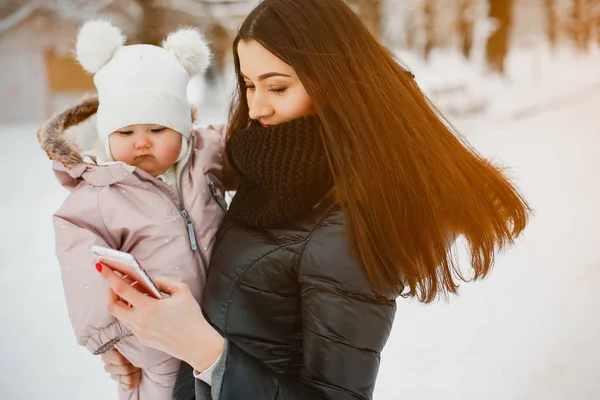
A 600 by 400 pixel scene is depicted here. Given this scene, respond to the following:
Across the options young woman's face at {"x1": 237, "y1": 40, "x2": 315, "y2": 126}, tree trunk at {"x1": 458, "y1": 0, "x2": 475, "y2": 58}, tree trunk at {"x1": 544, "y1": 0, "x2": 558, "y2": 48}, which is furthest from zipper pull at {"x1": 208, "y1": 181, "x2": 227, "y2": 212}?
tree trunk at {"x1": 458, "y1": 0, "x2": 475, "y2": 58}

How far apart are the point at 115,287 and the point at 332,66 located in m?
0.47

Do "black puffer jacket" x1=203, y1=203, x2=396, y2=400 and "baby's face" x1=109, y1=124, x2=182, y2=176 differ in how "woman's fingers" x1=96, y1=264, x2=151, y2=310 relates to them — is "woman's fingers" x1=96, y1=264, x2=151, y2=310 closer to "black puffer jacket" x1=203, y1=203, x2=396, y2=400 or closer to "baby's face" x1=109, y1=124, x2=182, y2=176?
"black puffer jacket" x1=203, y1=203, x2=396, y2=400

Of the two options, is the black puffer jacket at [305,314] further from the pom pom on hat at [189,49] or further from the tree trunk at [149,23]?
the tree trunk at [149,23]

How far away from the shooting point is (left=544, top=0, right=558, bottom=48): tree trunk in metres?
4.22

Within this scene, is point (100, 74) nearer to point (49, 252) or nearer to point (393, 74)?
point (393, 74)

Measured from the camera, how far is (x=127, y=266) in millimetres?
693

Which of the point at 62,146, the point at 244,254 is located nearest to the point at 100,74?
the point at 62,146

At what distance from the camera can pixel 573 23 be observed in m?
4.04

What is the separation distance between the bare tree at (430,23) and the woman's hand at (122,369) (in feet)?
15.1

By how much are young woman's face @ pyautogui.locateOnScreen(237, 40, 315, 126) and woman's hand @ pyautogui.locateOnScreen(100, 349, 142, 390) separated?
0.58 m

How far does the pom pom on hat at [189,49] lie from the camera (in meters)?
1.16

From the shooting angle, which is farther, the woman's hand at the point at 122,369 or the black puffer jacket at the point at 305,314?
the woman's hand at the point at 122,369

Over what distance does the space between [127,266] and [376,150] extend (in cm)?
41

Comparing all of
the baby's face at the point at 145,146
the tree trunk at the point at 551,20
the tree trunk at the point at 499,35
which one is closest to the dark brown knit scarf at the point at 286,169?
the baby's face at the point at 145,146
